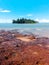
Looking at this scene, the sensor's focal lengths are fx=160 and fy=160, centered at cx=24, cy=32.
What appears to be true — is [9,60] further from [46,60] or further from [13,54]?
[46,60]

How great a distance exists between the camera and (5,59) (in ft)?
37.7

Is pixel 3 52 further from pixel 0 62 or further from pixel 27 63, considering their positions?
pixel 27 63

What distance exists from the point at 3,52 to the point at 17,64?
121 inches

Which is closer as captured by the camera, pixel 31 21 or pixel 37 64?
pixel 37 64

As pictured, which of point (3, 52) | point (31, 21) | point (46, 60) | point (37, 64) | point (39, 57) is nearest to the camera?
point (37, 64)

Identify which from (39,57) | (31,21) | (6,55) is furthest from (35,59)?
(31,21)

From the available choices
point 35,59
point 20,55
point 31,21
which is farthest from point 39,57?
point 31,21

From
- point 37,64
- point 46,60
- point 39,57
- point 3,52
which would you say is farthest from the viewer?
point 3,52

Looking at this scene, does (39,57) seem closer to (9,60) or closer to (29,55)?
(29,55)

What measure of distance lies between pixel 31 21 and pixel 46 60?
5936 inches

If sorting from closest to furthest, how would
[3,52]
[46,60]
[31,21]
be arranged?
[46,60] < [3,52] < [31,21]

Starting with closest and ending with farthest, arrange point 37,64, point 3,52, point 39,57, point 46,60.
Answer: point 37,64, point 46,60, point 39,57, point 3,52

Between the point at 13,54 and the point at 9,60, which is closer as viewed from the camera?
the point at 9,60

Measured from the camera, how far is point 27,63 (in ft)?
35.0
